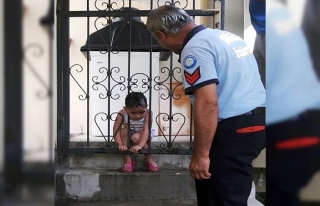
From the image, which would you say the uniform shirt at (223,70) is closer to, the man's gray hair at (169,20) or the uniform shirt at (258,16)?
the man's gray hair at (169,20)

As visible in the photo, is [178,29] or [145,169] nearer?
[178,29]

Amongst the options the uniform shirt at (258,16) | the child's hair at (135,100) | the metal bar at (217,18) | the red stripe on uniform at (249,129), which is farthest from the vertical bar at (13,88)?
the metal bar at (217,18)

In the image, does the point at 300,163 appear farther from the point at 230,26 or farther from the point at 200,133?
the point at 230,26

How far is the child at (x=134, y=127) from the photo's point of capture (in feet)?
14.0

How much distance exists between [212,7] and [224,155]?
2.24 metres

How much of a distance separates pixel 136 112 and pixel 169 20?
181 cm

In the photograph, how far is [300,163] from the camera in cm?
208

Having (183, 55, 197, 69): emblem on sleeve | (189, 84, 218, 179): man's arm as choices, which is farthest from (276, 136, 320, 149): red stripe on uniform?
(183, 55, 197, 69): emblem on sleeve

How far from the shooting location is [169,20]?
2.65m

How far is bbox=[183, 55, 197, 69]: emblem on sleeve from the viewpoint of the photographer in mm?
2455

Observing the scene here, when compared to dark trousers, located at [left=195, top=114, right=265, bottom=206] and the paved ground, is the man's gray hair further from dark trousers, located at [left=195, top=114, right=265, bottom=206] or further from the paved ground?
the paved ground

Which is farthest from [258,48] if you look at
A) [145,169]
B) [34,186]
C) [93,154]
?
[34,186]

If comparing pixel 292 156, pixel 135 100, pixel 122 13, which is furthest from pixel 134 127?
pixel 292 156

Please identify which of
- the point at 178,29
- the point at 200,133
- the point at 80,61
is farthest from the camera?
the point at 80,61
